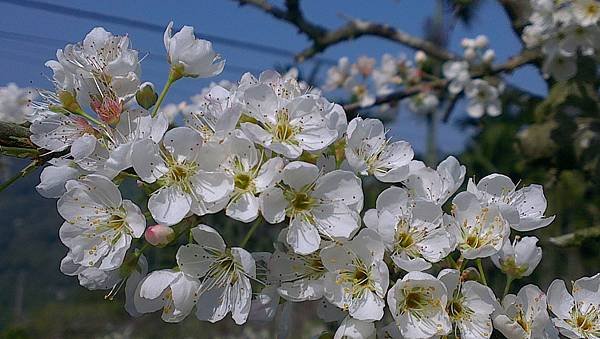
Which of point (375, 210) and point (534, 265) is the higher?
point (375, 210)

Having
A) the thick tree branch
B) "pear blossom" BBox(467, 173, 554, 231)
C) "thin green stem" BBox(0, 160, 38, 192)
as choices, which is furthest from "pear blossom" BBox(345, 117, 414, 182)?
the thick tree branch

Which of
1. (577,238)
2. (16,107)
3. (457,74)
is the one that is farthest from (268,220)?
(457,74)

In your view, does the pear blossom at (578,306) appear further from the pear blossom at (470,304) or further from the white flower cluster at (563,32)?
the white flower cluster at (563,32)

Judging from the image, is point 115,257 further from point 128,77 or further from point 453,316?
point 453,316

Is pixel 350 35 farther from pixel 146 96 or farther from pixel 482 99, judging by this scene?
pixel 146 96

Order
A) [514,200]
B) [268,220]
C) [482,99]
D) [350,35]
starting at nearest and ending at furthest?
1. [268,220]
2. [514,200]
3. [350,35]
4. [482,99]

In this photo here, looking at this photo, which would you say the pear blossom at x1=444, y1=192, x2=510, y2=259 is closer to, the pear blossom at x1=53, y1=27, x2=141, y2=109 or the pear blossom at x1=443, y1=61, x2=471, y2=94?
the pear blossom at x1=53, y1=27, x2=141, y2=109

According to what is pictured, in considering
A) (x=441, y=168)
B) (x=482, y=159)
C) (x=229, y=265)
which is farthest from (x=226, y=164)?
(x=482, y=159)
